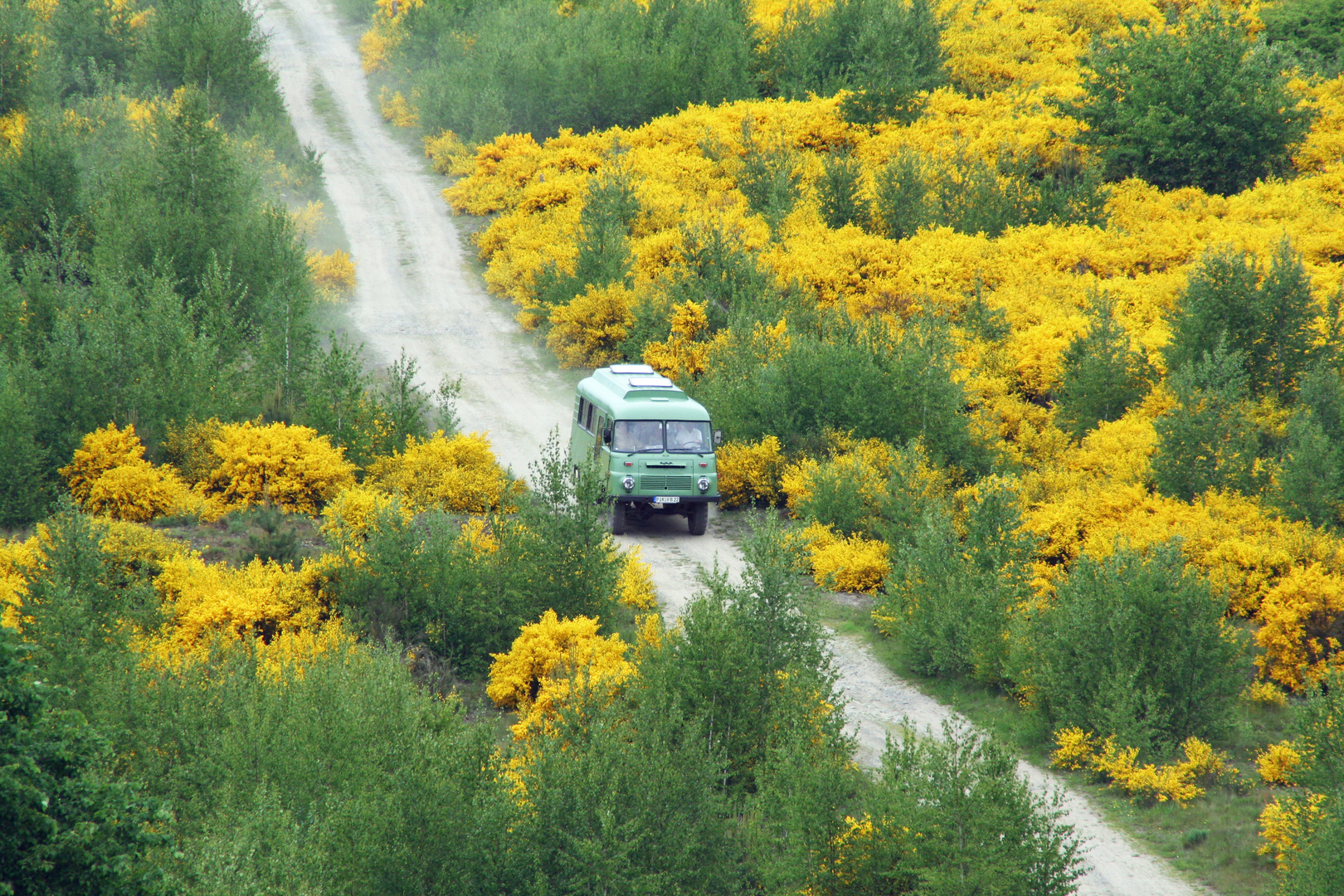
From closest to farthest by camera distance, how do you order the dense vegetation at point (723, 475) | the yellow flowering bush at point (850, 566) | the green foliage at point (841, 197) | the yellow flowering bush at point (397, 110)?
the dense vegetation at point (723, 475)
the yellow flowering bush at point (850, 566)
the green foliage at point (841, 197)
the yellow flowering bush at point (397, 110)

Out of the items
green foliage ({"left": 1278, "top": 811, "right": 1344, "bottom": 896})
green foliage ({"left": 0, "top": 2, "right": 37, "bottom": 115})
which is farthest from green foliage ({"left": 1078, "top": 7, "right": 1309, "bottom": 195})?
green foliage ({"left": 0, "top": 2, "right": 37, "bottom": 115})

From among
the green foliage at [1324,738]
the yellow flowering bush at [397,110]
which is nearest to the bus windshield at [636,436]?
the green foliage at [1324,738]

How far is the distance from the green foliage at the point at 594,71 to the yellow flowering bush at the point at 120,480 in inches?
1056

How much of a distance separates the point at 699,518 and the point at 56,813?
14204 millimetres

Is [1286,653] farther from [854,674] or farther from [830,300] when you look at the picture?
[830,300]

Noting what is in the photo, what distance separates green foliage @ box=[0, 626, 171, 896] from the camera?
7.18 meters

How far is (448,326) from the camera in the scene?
33.2m

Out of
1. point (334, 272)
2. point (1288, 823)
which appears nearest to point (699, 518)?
point (1288, 823)

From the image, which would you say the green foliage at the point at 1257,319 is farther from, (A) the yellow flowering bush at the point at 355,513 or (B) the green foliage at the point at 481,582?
(A) the yellow flowering bush at the point at 355,513

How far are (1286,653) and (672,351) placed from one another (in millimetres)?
15545

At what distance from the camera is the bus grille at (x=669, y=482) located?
66.6ft

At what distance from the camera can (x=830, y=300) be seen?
2902cm

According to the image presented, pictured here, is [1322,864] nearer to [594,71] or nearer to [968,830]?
[968,830]

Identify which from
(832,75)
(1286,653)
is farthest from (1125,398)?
(832,75)
